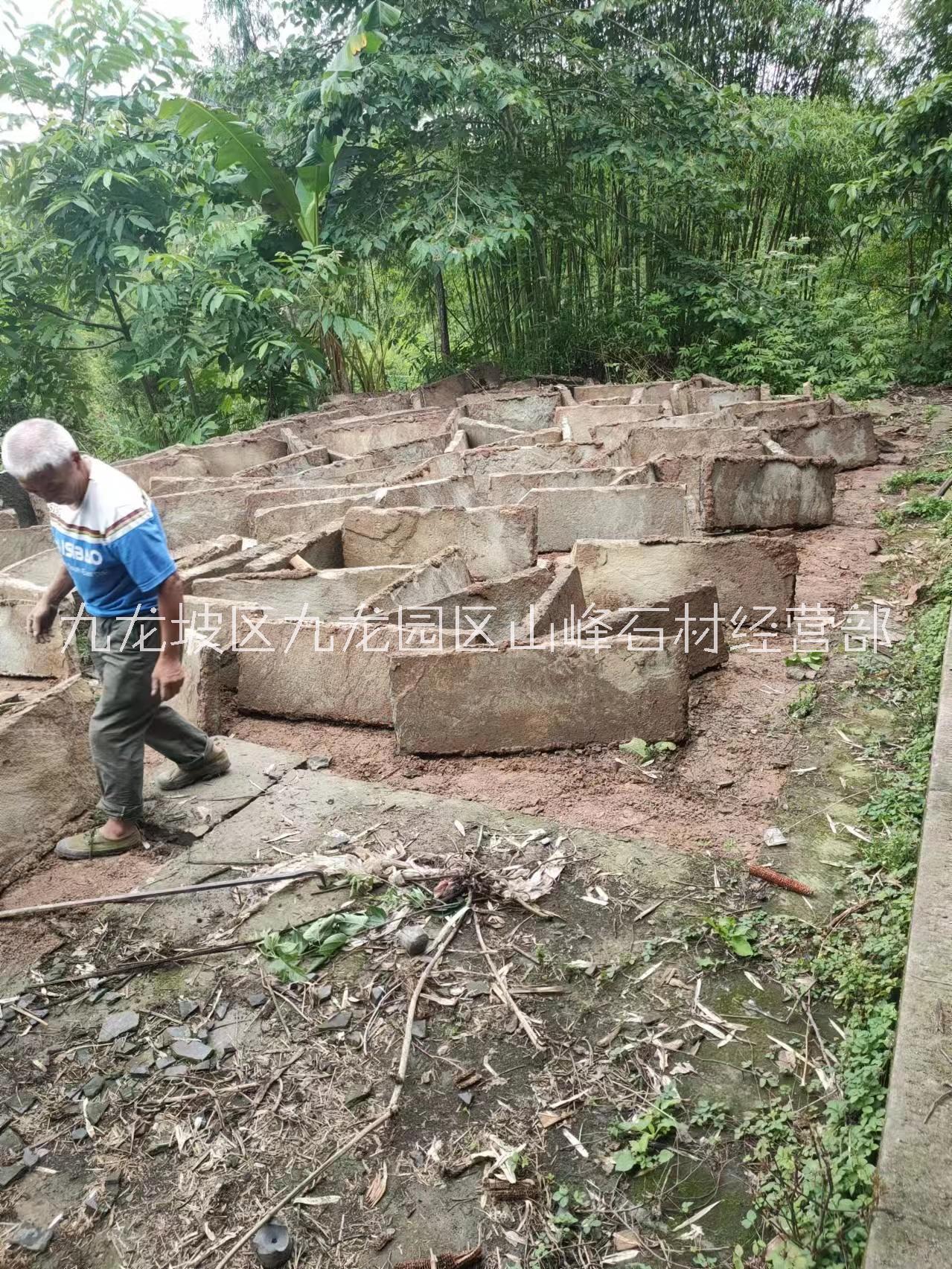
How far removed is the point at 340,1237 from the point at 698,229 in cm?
1451

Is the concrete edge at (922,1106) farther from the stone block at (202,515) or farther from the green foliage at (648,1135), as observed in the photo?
the stone block at (202,515)

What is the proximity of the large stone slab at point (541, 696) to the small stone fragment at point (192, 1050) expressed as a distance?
1.80 meters

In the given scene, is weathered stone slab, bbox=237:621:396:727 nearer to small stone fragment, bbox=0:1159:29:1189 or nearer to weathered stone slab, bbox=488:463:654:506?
weathered stone slab, bbox=488:463:654:506

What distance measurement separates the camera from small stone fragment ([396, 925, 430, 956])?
2.91 m

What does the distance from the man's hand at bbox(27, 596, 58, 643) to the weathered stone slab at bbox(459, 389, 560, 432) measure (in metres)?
7.35

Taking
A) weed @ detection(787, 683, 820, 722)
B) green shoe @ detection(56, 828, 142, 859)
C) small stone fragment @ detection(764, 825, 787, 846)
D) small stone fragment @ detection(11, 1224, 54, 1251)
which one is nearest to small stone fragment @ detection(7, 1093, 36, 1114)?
small stone fragment @ detection(11, 1224, 54, 1251)

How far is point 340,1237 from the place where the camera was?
2057 millimetres

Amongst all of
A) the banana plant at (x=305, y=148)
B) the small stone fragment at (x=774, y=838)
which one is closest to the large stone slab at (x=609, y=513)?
the small stone fragment at (x=774, y=838)

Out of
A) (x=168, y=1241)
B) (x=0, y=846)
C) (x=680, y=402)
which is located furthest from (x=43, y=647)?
(x=680, y=402)

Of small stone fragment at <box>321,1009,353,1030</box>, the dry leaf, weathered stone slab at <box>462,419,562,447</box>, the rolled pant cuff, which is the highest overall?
weathered stone slab at <box>462,419,562,447</box>

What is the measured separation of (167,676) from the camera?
A: 3.40m

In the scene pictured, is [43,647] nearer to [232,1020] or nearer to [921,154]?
[232,1020]

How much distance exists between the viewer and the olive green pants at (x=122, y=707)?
11.2ft

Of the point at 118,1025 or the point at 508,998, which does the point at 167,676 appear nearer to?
the point at 118,1025
